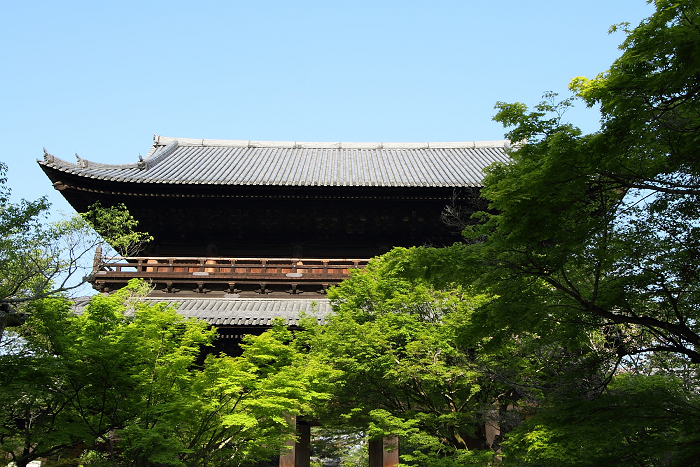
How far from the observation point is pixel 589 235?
19.5 feet

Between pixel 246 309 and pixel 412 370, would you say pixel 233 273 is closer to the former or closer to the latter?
pixel 246 309

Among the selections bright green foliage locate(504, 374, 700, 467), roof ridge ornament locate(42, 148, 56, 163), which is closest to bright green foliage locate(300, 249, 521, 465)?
bright green foliage locate(504, 374, 700, 467)

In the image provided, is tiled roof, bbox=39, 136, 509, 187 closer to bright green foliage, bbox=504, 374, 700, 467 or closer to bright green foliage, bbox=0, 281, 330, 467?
bright green foliage, bbox=0, 281, 330, 467

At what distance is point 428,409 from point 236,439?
12.0 feet

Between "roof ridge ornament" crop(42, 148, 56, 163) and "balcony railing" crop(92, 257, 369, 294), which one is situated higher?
"roof ridge ornament" crop(42, 148, 56, 163)

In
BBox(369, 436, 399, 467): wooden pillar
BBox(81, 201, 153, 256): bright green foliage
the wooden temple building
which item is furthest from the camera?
the wooden temple building

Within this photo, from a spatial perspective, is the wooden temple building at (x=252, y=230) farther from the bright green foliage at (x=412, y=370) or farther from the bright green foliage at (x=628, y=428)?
the bright green foliage at (x=628, y=428)

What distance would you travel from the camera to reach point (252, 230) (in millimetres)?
16578

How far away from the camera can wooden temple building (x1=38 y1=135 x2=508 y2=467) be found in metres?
14.9

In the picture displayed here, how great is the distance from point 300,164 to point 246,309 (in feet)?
27.3

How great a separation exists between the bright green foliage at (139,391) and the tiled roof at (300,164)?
6500mm

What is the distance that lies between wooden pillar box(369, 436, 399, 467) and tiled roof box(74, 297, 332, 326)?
3088mm

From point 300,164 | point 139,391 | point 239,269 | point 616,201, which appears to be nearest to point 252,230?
point 239,269

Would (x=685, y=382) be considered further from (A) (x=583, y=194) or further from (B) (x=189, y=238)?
(B) (x=189, y=238)
